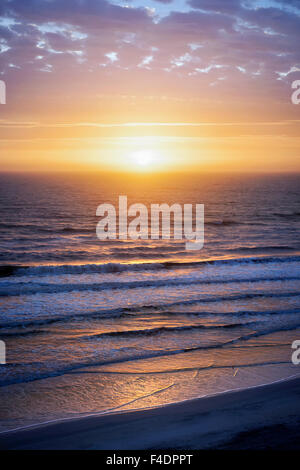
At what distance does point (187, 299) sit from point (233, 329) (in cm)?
322

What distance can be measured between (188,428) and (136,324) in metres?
5.31

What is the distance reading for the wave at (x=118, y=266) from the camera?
1729cm

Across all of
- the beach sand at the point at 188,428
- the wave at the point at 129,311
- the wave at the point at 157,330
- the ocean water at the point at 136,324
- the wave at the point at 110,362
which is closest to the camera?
the beach sand at the point at 188,428

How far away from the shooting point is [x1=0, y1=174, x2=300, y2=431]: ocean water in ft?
21.8

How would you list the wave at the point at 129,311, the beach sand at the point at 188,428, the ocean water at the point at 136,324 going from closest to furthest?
the beach sand at the point at 188,428
the ocean water at the point at 136,324
the wave at the point at 129,311

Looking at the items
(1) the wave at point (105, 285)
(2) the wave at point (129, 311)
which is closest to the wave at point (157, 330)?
(2) the wave at point (129, 311)

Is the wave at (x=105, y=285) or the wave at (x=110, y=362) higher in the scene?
the wave at (x=105, y=285)

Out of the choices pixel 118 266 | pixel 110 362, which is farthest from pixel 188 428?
pixel 118 266

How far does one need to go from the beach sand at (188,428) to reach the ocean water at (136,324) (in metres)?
0.35

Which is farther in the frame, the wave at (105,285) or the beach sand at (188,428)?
the wave at (105,285)

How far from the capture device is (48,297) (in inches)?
522

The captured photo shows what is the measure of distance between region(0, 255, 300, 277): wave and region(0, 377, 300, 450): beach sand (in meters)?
12.1

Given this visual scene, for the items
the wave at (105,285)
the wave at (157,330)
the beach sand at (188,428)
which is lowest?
the beach sand at (188,428)

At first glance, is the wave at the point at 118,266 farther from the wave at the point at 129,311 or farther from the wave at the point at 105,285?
the wave at the point at 129,311
